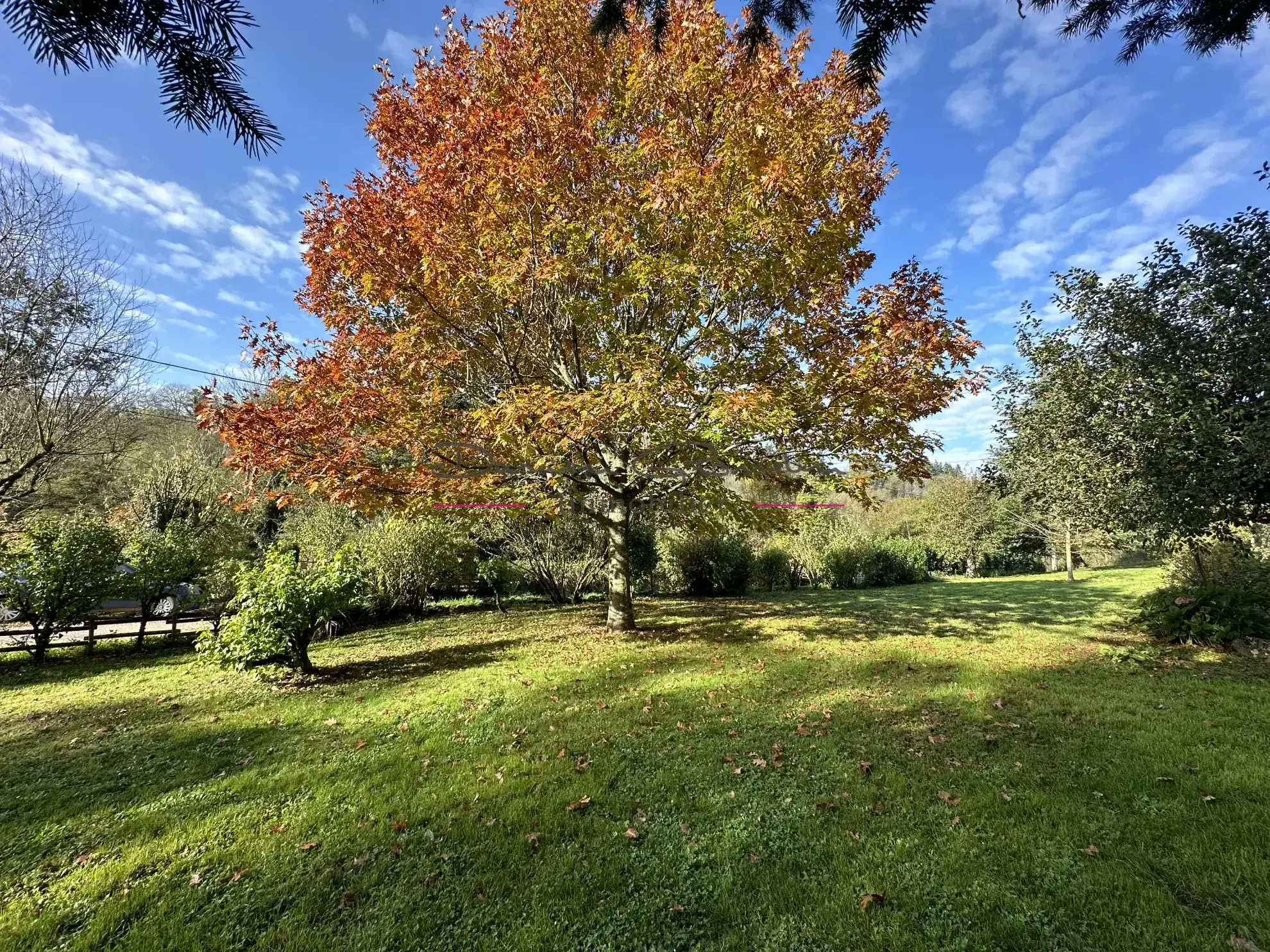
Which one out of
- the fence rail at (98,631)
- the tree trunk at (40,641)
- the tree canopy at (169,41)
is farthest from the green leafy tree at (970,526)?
the tree trunk at (40,641)

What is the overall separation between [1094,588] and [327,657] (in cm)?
2115

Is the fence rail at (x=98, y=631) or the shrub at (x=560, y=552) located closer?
the fence rail at (x=98, y=631)

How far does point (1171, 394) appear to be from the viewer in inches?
271

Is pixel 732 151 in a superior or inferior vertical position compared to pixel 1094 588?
superior

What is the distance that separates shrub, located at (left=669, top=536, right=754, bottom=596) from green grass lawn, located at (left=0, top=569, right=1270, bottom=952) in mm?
9507

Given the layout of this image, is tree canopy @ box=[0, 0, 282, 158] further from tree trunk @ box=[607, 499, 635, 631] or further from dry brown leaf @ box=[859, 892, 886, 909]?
tree trunk @ box=[607, 499, 635, 631]

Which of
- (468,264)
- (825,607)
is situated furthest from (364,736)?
(825,607)

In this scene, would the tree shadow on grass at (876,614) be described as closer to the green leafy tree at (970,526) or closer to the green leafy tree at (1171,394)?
the green leafy tree at (1171,394)

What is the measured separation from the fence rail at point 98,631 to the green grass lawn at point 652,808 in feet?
7.53

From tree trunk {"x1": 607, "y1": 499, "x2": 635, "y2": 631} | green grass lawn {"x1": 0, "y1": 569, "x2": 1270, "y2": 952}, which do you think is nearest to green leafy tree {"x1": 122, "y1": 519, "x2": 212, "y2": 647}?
green grass lawn {"x1": 0, "y1": 569, "x2": 1270, "y2": 952}

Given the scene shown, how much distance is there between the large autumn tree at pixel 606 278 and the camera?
6754mm

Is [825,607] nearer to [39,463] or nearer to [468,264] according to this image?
[468,264]

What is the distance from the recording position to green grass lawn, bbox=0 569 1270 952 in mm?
2521

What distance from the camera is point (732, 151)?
21.7ft
